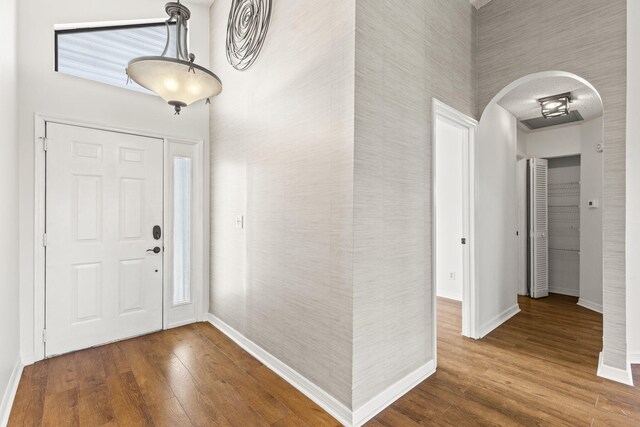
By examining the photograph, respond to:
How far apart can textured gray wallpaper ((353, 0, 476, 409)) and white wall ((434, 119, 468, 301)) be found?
222cm

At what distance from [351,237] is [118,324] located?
2.64 metres

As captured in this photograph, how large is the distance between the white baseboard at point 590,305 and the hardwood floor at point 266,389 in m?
1.34

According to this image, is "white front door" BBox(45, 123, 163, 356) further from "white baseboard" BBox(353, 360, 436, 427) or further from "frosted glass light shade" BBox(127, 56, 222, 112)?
"white baseboard" BBox(353, 360, 436, 427)

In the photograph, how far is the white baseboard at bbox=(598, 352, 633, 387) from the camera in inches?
92.2

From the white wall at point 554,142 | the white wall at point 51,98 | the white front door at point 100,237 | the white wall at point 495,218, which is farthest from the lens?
the white wall at point 554,142

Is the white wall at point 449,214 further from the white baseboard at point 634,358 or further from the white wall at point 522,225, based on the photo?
the white baseboard at point 634,358

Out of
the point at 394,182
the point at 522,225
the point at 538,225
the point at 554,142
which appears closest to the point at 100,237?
the point at 394,182

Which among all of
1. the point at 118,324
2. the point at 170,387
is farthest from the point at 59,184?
the point at 170,387

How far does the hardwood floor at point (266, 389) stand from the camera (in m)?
1.94

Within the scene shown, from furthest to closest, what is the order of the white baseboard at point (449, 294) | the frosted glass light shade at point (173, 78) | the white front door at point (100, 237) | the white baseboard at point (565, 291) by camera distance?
the white baseboard at point (565, 291) → the white baseboard at point (449, 294) → the white front door at point (100, 237) → the frosted glass light shade at point (173, 78)

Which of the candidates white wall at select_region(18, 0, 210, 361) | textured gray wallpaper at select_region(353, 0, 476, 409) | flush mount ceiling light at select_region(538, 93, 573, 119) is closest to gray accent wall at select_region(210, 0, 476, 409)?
textured gray wallpaper at select_region(353, 0, 476, 409)

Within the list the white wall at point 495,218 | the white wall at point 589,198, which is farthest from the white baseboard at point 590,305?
the white wall at point 495,218

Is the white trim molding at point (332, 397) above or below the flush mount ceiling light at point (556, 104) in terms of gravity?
below

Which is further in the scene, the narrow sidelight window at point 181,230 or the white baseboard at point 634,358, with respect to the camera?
the narrow sidelight window at point 181,230
